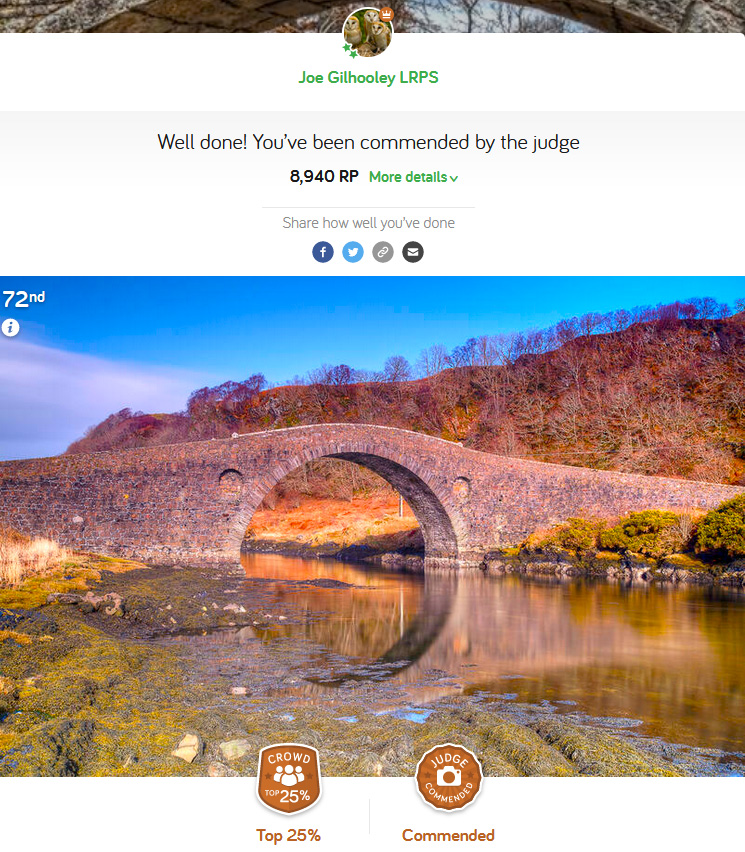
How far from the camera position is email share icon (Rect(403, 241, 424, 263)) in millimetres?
2656

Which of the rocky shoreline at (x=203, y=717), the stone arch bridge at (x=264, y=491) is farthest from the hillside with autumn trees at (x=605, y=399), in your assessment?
the rocky shoreline at (x=203, y=717)

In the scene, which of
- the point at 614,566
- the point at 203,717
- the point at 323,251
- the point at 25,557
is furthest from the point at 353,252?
the point at 614,566

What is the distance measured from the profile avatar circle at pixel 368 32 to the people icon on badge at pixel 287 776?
2374 mm

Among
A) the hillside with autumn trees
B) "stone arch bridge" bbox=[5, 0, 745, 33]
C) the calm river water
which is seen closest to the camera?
"stone arch bridge" bbox=[5, 0, 745, 33]

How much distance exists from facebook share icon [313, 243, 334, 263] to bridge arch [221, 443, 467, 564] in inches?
537

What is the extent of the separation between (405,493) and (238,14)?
18572mm

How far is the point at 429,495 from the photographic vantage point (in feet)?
64.8

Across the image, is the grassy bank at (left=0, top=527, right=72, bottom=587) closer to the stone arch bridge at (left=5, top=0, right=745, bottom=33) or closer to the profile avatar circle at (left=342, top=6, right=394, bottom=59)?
the stone arch bridge at (left=5, top=0, right=745, bottom=33)

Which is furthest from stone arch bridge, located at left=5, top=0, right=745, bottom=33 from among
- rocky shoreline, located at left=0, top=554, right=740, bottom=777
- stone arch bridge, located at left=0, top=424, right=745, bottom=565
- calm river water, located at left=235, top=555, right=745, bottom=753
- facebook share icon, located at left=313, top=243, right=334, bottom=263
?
stone arch bridge, located at left=0, top=424, right=745, bottom=565

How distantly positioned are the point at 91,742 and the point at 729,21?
3776 millimetres

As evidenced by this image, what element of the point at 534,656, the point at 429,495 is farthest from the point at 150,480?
the point at 534,656

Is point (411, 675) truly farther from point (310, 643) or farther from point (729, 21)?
point (729, 21)

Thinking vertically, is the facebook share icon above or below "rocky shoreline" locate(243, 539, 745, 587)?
above

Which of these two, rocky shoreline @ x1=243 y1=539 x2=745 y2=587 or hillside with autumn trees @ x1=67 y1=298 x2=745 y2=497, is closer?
rocky shoreline @ x1=243 y1=539 x2=745 y2=587
